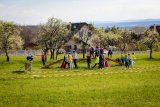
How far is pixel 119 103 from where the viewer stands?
18875 millimetres

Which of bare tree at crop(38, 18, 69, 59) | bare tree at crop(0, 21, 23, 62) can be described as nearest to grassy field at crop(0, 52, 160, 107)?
bare tree at crop(0, 21, 23, 62)

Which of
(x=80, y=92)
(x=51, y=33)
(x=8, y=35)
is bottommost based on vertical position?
(x=80, y=92)

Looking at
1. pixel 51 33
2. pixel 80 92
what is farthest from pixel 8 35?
pixel 80 92

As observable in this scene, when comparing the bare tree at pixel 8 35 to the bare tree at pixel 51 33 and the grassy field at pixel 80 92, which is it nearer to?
the bare tree at pixel 51 33

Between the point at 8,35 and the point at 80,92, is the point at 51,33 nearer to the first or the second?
the point at 8,35

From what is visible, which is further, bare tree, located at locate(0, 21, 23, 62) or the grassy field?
bare tree, located at locate(0, 21, 23, 62)

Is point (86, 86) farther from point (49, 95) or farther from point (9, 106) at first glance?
point (9, 106)

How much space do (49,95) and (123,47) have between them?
8070cm

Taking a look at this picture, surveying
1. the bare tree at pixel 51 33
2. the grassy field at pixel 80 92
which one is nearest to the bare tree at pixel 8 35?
the bare tree at pixel 51 33

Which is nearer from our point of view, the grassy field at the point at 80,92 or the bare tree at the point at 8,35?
the grassy field at the point at 80,92

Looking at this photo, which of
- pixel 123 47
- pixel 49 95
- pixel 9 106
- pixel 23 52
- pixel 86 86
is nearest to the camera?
pixel 9 106

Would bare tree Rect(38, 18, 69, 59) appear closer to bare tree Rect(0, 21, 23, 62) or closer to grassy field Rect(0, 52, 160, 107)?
bare tree Rect(0, 21, 23, 62)

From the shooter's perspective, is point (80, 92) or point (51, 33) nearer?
point (80, 92)

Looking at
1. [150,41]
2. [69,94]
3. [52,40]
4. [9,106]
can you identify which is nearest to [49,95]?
[69,94]
